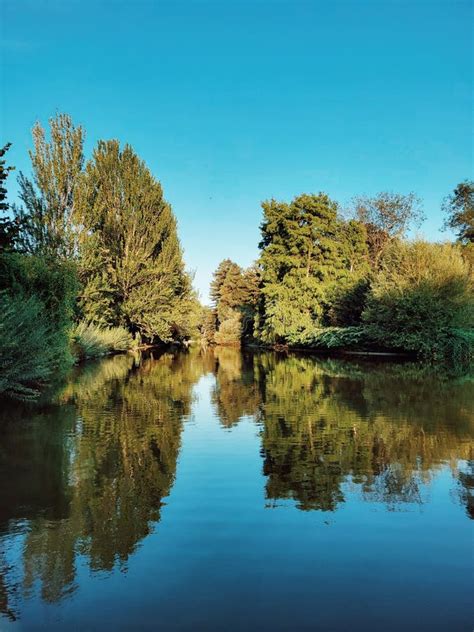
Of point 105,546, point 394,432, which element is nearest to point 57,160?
point 394,432

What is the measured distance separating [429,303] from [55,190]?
21.1 m

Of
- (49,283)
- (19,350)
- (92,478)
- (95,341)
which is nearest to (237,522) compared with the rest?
(92,478)

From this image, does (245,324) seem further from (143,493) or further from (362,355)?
(143,493)

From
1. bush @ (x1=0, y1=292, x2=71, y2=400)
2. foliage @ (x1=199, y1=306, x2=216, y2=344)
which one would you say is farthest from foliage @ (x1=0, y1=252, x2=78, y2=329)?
foliage @ (x1=199, y1=306, x2=216, y2=344)

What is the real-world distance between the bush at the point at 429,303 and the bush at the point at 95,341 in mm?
15543

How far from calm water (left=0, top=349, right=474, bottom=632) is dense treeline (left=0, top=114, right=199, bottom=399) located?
Result: 153 inches

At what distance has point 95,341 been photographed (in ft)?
90.3

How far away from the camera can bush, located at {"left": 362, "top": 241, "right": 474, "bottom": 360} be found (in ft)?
87.2

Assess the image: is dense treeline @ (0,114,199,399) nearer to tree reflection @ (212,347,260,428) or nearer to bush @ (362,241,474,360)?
tree reflection @ (212,347,260,428)

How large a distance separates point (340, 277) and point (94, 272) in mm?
19149

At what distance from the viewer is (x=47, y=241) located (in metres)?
28.3

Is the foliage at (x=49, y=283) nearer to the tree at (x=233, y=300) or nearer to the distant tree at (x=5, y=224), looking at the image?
the distant tree at (x=5, y=224)

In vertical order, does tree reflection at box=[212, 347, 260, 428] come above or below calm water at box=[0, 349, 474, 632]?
above

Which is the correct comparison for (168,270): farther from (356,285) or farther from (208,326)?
(208,326)
